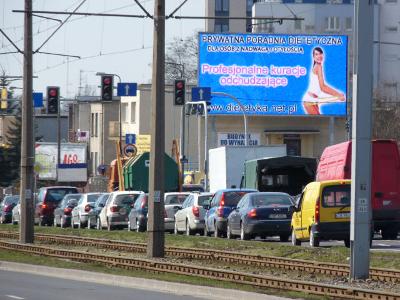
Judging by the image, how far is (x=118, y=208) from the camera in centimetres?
4966

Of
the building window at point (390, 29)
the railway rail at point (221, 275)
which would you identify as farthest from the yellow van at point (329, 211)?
the building window at point (390, 29)

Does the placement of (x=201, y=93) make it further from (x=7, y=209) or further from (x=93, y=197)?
(x=7, y=209)

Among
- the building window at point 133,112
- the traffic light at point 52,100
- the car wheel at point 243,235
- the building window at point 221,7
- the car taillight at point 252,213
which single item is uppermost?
the building window at point 221,7

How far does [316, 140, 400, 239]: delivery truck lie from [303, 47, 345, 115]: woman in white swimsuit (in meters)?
39.6

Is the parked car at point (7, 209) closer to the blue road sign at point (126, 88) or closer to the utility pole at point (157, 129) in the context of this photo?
the blue road sign at point (126, 88)

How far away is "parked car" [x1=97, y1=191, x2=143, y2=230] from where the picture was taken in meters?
49.1

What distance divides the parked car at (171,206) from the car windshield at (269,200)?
8.99 meters

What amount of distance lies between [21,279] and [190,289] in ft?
16.9

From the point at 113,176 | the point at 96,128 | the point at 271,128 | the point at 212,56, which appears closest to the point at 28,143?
the point at 113,176

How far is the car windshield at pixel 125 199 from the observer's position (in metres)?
49.0

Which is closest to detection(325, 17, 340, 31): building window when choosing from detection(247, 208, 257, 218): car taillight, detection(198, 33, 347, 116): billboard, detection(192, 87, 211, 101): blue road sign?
detection(198, 33, 347, 116): billboard

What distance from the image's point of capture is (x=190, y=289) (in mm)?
21828

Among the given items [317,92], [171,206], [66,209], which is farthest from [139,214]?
[317,92]

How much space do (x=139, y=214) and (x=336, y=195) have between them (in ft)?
49.5
